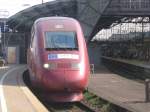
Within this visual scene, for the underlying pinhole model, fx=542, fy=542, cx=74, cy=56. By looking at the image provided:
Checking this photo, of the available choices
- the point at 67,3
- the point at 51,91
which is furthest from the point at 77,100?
the point at 67,3

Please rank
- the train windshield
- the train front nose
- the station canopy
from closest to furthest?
the train front nose, the train windshield, the station canopy

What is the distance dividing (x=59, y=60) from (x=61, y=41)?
121cm

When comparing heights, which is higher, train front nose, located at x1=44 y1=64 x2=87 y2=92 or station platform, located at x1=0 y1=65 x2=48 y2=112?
train front nose, located at x1=44 y1=64 x2=87 y2=92

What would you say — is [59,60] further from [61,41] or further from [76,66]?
[61,41]

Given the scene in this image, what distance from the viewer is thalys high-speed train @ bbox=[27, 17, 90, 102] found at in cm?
1861

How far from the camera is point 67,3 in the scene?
70.9 metres

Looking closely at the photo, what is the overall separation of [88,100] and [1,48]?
45.8m

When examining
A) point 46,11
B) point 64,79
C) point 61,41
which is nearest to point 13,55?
point 46,11

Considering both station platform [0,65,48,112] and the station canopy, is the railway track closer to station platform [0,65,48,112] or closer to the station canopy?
station platform [0,65,48,112]

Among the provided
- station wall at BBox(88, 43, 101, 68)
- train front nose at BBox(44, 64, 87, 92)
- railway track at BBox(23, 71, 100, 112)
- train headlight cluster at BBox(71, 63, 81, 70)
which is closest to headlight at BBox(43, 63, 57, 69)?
train front nose at BBox(44, 64, 87, 92)

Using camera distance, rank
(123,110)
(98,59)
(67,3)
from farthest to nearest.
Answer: (67,3)
(98,59)
(123,110)

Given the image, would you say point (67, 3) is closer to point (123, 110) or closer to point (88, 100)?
point (88, 100)

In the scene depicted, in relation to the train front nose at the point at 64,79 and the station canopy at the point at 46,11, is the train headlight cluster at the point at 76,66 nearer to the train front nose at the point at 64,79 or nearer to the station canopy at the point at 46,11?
the train front nose at the point at 64,79

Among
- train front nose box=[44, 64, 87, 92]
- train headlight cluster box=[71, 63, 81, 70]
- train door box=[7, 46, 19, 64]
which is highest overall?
train headlight cluster box=[71, 63, 81, 70]
